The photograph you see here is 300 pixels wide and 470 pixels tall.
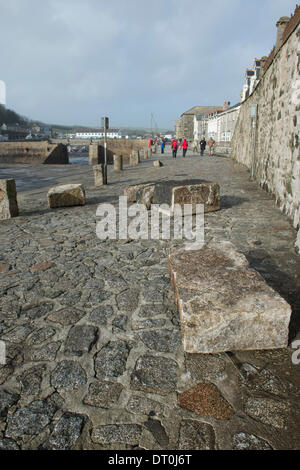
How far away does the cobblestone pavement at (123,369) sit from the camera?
1.53 meters

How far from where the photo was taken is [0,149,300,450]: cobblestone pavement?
1.53m

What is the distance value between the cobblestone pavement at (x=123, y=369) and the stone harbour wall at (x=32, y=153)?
25.9 m

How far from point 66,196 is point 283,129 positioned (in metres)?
5.02

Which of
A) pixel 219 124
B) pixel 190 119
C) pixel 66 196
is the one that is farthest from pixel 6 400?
pixel 190 119

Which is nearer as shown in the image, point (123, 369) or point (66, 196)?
point (123, 369)

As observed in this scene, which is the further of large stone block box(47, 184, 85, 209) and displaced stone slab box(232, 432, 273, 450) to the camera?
large stone block box(47, 184, 85, 209)

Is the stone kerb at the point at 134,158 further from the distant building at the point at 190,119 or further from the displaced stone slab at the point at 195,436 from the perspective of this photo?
the distant building at the point at 190,119

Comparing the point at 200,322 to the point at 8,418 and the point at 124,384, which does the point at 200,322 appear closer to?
the point at 124,384

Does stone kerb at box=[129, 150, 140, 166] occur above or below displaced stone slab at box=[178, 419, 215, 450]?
above

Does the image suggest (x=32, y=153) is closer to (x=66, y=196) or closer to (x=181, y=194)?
(x=66, y=196)

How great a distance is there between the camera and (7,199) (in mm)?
6070

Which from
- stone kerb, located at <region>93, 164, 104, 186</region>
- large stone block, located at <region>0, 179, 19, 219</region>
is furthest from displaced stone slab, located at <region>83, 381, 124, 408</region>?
stone kerb, located at <region>93, 164, 104, 186</region>

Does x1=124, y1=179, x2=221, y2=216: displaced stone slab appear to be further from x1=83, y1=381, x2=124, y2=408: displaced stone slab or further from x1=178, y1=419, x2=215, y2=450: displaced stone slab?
x1=178, y1=419, x2=215, y2=450: displaced stone slab

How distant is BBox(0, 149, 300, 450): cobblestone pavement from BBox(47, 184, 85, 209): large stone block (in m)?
3.24
